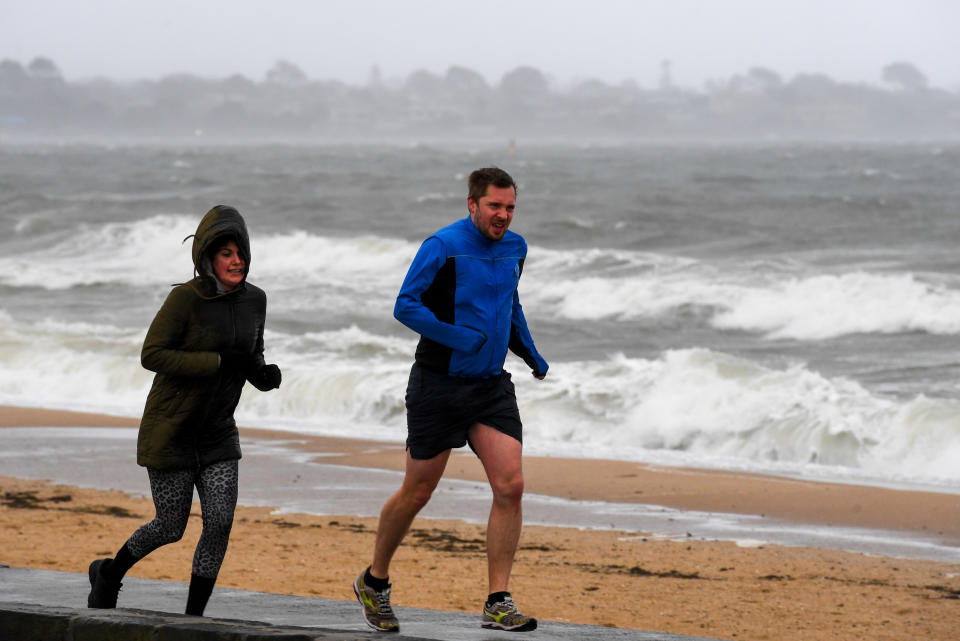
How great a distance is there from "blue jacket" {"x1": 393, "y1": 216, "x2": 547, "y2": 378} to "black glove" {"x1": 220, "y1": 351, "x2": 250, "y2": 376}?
1.76 ft

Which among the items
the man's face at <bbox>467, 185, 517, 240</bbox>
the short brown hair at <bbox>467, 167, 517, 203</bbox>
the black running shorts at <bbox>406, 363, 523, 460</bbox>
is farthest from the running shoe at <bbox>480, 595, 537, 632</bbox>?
the short brown hair at <bbox>467, 167, 517, 203</bbox>

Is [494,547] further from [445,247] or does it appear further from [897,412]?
[897,412]

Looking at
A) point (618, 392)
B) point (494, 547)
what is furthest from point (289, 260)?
point (494, 547)

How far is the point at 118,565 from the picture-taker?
14.5ft

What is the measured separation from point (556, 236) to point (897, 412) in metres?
23.9

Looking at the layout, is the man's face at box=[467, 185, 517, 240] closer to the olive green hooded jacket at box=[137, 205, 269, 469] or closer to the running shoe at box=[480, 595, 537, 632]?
the olive green hooded jacket at box=[137, 205, 269, 469]

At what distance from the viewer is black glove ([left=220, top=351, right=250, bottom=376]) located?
429 cm

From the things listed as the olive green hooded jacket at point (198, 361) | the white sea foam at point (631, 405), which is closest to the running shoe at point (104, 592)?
the olive green hooded jacket at point (198, 361)

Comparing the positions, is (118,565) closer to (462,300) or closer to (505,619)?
(505,619)

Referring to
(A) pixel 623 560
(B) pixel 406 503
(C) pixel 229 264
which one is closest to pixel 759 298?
(A) pixel 623 560

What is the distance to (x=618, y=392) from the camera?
14.7m

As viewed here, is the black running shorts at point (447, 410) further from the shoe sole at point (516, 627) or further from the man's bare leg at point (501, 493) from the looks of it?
the shoe sole at point (516, 627)

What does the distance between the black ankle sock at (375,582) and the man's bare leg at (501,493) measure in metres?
0.39

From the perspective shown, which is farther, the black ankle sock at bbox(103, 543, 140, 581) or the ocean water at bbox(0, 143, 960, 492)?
the ocean water at bbox(0, 143, 960, 492)
